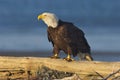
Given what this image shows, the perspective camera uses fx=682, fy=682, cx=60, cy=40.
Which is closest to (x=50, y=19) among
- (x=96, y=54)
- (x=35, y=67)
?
(x=35, y=67)

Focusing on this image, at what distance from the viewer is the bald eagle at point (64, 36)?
989cm

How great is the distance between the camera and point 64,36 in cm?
991

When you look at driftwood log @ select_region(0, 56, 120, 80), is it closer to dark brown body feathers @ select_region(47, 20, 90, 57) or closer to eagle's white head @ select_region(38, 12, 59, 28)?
dark brown body feathers @ select_region(47, 20, 90, 57)

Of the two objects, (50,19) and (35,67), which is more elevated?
(50,19)

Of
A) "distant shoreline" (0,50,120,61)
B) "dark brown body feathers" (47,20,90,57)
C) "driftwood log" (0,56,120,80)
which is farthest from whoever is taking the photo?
"distant shoreline" (0,50,120,61)

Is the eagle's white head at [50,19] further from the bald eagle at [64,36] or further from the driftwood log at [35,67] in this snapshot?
the driftwood log at [35,67]

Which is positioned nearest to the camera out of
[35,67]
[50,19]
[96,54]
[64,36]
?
[35,67]

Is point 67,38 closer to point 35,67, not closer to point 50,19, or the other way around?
point 50,19

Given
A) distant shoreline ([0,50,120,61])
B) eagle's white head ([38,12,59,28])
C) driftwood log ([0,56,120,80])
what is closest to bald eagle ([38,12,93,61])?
eagle's white head ([38,12,59,28])

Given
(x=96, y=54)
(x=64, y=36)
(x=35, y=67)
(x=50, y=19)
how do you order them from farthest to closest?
1. (x=96, y=54)
2. (x=50, y=19)
3. (x=64, y=36)
4. (x=35, y=67)

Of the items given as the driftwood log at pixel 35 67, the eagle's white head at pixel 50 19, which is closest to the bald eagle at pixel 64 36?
the eagle's white head at pixel 50 19

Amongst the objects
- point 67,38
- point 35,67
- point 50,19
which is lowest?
point 35,67

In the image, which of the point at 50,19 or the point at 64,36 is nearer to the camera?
the point at 64,36

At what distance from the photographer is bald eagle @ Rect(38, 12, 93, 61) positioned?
9.89m
